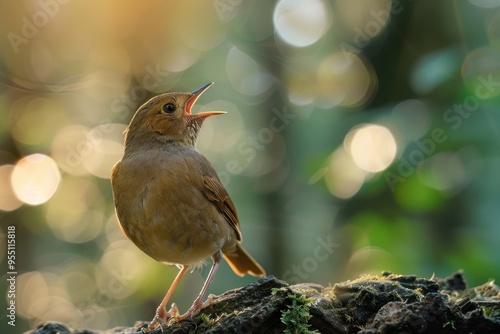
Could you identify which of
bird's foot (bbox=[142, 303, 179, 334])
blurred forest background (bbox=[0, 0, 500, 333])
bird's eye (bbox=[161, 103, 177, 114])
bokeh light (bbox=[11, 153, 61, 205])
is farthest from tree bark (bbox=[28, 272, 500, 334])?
bokeh light (bbox=[11, 153, 61, 205])

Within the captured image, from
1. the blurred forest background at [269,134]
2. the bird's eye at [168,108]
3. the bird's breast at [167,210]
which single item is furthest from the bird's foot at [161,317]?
the blurred forest background at [269,134]

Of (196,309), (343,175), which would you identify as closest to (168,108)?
(196,309)

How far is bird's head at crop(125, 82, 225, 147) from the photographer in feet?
16.0

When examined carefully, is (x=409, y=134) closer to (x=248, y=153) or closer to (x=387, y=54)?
(x=387, y=54)

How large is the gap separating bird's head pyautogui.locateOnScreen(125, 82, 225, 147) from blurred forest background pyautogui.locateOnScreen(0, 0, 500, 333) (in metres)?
1.96

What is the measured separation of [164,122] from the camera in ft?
16.1

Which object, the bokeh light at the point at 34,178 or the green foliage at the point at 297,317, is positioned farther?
the bokeh light at the point at 34,178

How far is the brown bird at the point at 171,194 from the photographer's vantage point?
4254mm

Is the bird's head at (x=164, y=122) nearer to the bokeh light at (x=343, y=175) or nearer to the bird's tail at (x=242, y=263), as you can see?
the bird's tail at (x=242, y=263)

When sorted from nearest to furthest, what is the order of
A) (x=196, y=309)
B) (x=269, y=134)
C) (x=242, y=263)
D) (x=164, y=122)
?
(x=196, y=309) < (x=164, y=122) < (x=242, y=263) < (x=269, y=134)

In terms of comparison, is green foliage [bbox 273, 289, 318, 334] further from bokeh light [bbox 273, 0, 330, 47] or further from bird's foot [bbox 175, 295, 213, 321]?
bokeh light [bbox 273, 0, 330, 47]

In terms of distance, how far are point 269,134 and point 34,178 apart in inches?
138

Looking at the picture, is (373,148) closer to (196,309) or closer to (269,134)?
(269,134)

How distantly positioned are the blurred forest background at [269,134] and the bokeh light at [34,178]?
0.9 inches
